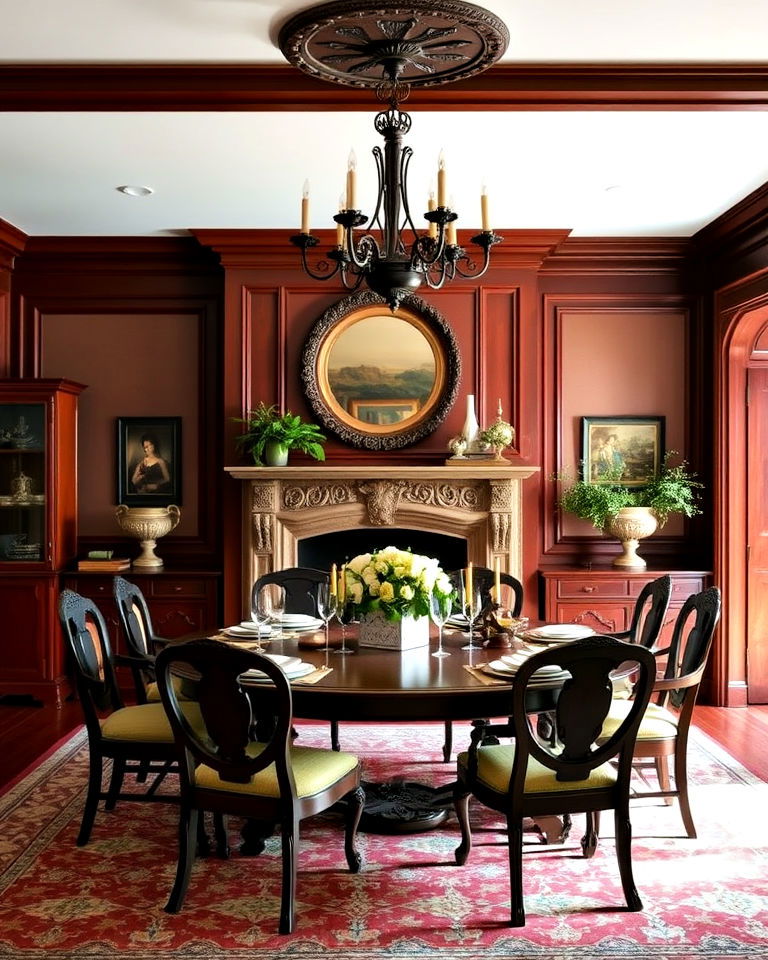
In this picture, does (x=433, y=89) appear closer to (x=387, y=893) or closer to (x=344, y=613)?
(x=344, y=613)

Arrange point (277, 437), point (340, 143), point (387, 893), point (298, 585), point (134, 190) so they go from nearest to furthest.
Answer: point (387, 893)
point (340, 143)
point (298, 585)
point (134, 190)
point (277, 437)

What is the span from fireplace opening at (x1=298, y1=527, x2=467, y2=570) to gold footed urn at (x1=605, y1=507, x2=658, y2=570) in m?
1.08

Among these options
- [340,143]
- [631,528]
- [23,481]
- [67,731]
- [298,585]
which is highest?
[340,143]

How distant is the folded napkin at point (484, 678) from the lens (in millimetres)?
3180

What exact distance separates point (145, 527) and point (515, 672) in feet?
11.8

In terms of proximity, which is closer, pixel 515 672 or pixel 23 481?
pixel 515 672

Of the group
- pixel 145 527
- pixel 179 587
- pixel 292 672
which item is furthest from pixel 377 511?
pixel 292 672

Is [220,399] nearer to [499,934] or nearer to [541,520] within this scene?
[541,520]

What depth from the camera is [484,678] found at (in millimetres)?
3248

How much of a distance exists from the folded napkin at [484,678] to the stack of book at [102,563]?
3376mm

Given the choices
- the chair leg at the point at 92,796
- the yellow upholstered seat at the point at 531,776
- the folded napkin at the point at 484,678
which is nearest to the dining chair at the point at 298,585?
the chair leg at the point at 92,796

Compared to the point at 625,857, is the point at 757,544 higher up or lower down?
higher up

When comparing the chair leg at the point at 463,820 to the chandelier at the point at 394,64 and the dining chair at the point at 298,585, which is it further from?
the chandelier at the point at 394,64

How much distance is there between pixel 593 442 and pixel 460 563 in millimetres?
1247
